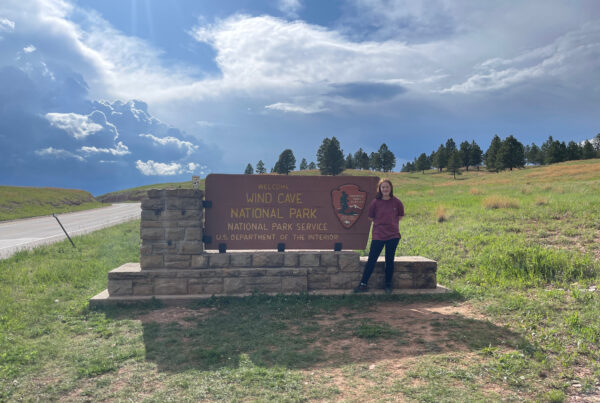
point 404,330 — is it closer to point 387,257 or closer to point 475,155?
point 387,257

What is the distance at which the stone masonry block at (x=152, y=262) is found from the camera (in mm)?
7422

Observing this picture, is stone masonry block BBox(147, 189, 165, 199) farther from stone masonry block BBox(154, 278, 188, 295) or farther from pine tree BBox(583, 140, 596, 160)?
pine tree BBox(583, 140, 596, 160)

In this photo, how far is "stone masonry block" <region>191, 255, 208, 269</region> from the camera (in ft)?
24.4

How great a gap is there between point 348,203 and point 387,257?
1.33 m

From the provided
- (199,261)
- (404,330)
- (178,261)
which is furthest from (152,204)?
(404,330)

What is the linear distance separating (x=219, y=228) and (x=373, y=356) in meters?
4.09

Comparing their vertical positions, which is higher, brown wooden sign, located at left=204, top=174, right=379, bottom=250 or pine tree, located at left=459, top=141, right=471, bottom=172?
pine tree, located at left=459, top=141, right=471, bottom=172

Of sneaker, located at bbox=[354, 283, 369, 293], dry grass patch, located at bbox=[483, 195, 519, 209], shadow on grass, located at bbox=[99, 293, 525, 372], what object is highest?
dry grass patch, located at bbox=[483, 195, 519, 209]

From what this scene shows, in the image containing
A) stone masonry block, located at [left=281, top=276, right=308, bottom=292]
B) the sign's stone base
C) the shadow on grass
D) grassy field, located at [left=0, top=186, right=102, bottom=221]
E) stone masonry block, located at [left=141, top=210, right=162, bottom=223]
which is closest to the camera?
the shadow on grass

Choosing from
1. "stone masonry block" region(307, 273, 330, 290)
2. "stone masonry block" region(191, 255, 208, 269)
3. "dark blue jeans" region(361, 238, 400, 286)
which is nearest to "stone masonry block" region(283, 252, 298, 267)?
"stone masonry block" region(307, 273, 330, 290)

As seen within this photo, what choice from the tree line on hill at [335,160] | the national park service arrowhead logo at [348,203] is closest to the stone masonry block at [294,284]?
the national park service arrowhead logo at [348,203]

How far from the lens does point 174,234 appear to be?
7.43 meters

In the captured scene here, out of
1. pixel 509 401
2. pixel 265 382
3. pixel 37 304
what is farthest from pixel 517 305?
pixel 37 304

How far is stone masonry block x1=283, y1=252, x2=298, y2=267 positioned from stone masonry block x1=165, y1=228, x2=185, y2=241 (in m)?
2.02
